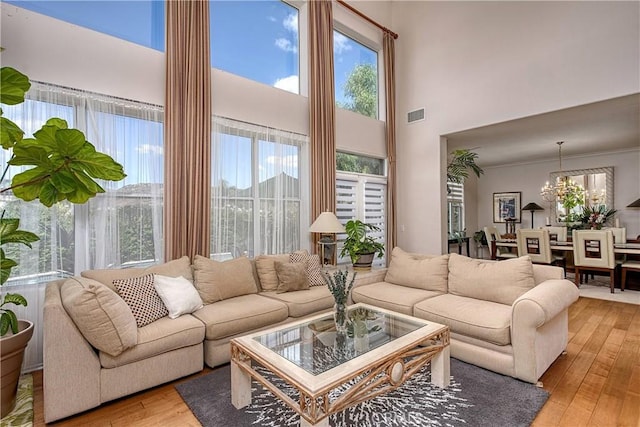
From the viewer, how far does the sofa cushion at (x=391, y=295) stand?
125 inches

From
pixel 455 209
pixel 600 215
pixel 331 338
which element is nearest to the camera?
pixel 331 338

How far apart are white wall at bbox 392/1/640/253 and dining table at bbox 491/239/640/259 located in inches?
99.6

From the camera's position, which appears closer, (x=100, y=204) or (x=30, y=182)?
(x=30, y=182)

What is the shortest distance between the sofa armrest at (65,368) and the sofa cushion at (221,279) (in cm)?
105

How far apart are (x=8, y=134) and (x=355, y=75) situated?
491 centimetres

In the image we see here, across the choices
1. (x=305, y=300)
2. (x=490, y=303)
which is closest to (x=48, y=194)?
(x=305, y=300)

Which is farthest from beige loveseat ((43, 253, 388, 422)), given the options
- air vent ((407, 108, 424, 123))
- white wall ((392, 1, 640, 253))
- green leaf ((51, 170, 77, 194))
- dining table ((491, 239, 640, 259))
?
dining table ((491, 239, 640, 259))

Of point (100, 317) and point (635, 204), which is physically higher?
point (635, 204)

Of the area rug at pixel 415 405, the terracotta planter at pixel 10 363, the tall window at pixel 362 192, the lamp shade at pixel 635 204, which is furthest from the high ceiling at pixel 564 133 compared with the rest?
the terracotta planter at pixel 10 363

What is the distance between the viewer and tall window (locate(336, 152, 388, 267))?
5293 millimetres

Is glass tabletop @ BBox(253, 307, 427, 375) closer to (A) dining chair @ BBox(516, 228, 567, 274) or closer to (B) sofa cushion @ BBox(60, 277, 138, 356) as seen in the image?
(B) sofa cushion @ BBox(60, 277, 138, 356)

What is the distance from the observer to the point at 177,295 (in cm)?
275

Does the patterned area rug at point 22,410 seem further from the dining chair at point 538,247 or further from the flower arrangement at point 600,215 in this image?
the flower arrangement at point 600,215

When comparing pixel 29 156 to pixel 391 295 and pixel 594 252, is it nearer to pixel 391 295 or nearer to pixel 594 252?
pixel 391 295
